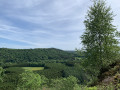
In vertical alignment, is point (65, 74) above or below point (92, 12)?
below

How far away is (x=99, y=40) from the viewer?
48.9 feet

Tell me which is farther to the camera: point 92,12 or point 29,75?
point 29,75

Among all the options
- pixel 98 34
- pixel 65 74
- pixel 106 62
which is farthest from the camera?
pixel 65 74

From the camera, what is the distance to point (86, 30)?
1599cm

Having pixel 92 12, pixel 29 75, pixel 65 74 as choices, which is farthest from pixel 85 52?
pixel 65 74

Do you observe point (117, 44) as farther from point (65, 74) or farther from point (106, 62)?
point (65, 74)

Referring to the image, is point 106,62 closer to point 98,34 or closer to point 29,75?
point 98,34

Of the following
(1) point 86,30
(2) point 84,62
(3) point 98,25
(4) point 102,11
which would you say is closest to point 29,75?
(2) point 84,62

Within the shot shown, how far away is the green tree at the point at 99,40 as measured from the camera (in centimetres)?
1393

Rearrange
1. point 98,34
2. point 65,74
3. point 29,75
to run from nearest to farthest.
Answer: point 98,34, point 29,75, point 65,74

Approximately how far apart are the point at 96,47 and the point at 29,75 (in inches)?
431

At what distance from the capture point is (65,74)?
12250cm

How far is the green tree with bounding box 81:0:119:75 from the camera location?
1393cm

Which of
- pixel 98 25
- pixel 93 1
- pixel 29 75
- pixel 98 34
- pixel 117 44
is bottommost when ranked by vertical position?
pixel 29 75
